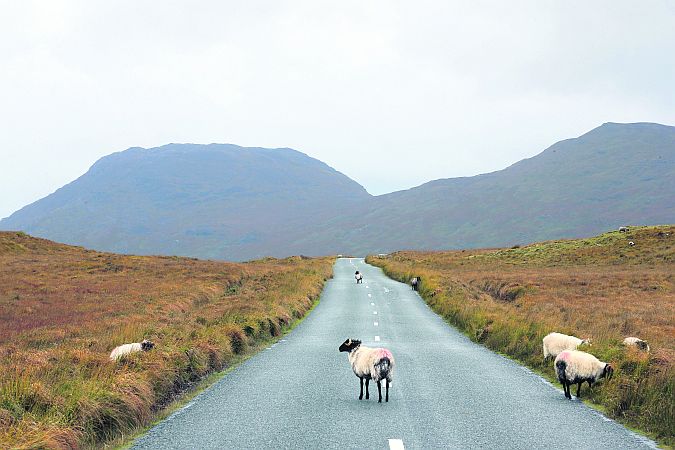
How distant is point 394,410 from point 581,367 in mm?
4411

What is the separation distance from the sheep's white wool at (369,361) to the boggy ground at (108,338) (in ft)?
14.0

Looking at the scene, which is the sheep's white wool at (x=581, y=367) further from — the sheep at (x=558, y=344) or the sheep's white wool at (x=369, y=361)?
the sheep's white wool at (x=369, y=361)

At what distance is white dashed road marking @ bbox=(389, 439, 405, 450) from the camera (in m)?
9.14

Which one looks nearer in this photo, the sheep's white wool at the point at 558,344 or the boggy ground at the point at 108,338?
the boggy ground at the point at 108,338

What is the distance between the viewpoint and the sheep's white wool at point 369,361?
12.3 m

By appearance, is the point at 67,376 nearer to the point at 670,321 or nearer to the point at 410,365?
the point at 410,365

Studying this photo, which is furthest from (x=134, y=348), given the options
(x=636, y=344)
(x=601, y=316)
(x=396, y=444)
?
(x=601, y=316)

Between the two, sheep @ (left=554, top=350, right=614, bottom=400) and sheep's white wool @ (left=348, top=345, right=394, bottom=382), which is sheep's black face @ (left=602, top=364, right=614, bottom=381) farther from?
sheep's white wool @ (left=348, top=345, right=394, bottom=382)

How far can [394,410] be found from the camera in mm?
11805

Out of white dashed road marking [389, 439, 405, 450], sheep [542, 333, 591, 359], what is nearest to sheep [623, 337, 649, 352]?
sheep [542, 333, 591, 359]

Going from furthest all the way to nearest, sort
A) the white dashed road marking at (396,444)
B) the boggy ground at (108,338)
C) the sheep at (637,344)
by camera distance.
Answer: the sheep at (637,344), the boggy ground at (108,338), the white dashed road marking at (396,444)

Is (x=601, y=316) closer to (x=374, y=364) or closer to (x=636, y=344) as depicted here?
(x=636, y=344)

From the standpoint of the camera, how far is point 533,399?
13016mm

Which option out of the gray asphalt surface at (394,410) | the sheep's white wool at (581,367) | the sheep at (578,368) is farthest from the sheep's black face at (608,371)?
the gray asphalt surface at (394,410)
